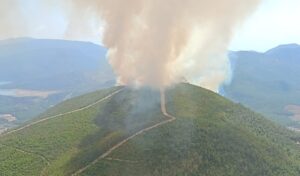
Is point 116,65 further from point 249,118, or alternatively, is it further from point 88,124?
point 249,118

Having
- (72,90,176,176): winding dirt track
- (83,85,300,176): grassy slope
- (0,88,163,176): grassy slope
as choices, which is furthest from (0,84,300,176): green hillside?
(72,90,176,176): winding dirt track

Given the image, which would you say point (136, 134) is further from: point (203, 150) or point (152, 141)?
point (203, 150)

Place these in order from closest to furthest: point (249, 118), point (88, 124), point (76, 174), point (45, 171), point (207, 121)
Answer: point (76, 174)
point (45, 171)
point (207, 121)
point (88, 124)
point (249, 118)

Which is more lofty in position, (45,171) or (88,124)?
(88,124)

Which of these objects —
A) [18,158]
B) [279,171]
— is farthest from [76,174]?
[279,171]

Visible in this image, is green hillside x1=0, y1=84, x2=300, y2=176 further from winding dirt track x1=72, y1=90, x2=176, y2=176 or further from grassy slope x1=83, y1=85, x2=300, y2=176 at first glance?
winding dirt track x1=72, y1=90, x2=176, y2=176

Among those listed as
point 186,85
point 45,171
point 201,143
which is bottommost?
point 45,171

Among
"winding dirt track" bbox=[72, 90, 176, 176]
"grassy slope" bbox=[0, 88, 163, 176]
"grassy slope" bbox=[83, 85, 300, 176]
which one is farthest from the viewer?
"grassy slope" bbox=[0, 88, 163, 176]

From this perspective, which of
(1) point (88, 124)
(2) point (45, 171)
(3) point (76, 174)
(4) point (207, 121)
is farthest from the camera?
(1) point (88, 124)

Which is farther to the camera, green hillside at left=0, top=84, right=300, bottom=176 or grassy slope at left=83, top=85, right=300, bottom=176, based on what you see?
green hillside at left=0, top=84, right=300, bottom=176

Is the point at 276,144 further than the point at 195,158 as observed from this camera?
Yes
